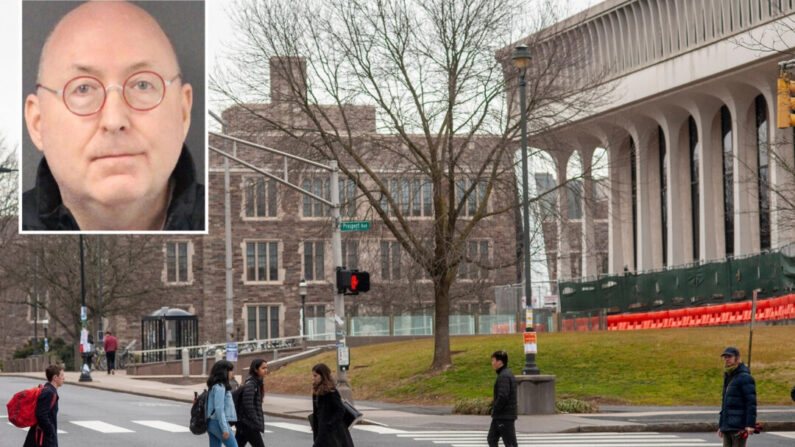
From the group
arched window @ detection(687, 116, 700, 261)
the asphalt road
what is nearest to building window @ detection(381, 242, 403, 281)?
the asphalt road

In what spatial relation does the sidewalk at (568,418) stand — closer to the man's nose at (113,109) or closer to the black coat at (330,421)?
the man's nose at (113,109)

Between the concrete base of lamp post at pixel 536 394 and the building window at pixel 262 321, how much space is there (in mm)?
58929

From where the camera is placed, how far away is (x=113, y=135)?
37.2 meters

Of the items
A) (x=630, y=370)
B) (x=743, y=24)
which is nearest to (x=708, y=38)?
(x=743, y=24)

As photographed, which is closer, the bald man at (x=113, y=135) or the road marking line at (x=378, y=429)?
the road marking line at (x=378, y=429)

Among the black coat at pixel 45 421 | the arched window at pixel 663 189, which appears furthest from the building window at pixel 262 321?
the black coat at pixel 45 421

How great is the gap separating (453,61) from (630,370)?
30.9ft

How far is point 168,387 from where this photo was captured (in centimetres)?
4666

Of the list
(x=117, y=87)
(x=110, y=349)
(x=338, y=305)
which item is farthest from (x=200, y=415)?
(x=110, y=349)

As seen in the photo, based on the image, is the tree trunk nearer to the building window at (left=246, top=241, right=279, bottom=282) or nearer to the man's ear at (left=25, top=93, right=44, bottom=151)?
the man's ear at (left=25, top=93, right=44, bottom=151)

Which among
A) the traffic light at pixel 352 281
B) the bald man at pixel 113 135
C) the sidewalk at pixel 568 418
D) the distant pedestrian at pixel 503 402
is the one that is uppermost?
the bald man at pixel 113 135

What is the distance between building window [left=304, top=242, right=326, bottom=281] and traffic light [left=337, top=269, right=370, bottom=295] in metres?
59.2

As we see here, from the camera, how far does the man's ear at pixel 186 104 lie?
3656cm

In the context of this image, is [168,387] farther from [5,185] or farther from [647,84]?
[647,84]
